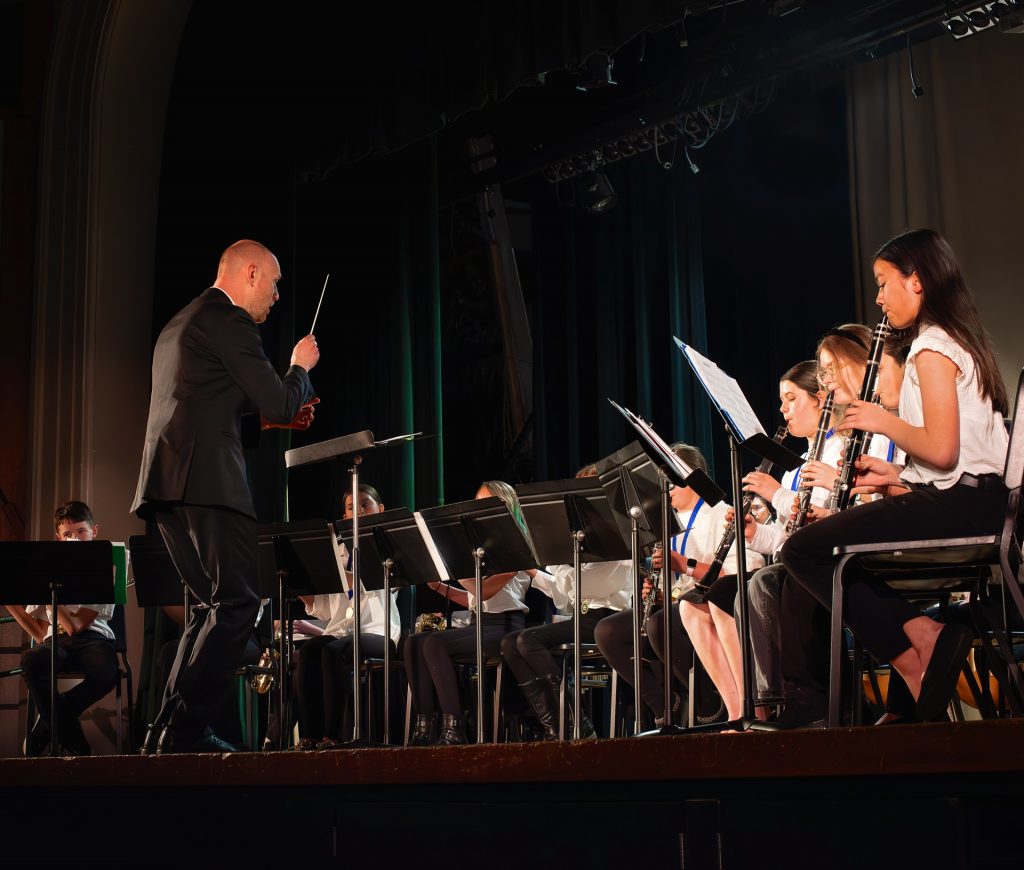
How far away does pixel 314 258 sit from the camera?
759cm

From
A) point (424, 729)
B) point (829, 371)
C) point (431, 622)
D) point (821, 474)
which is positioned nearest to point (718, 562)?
point (829, 371)

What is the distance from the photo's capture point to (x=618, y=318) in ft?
22.6

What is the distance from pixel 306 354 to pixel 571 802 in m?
2.04

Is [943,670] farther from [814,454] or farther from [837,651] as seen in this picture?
[814,454]

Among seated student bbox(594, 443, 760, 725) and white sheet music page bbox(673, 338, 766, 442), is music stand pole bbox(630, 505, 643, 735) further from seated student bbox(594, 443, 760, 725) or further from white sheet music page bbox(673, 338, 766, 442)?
white sheet music page bbox(673, 338, 766, 442)

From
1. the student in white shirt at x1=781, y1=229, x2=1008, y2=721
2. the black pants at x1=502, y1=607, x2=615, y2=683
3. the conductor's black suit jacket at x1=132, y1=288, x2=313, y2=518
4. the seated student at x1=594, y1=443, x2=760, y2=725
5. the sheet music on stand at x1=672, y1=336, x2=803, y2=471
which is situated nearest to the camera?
the student in white shirt at x1=781, y1=229, x2=1008, y2=721

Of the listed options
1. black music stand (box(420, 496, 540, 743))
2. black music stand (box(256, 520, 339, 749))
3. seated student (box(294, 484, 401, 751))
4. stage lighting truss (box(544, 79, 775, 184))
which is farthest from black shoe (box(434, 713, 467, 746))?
stage lighting truss (box(544, 79, 775, 184))

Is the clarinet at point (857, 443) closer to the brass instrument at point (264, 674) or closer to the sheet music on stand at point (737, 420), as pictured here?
the sheet music on stand at point (737, 420)

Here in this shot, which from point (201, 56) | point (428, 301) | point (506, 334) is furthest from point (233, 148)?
point (506, 334)

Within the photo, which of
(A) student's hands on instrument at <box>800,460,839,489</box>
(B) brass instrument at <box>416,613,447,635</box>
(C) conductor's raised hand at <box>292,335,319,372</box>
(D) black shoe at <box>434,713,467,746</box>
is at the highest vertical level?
(C) conductor's raised hand at <box>292,335,319,372</box>

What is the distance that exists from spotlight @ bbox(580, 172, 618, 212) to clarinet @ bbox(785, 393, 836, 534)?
341cm

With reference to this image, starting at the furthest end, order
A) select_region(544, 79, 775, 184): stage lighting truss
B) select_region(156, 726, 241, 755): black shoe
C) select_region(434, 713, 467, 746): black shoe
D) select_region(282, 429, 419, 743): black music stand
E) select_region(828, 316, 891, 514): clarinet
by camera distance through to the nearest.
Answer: select_region(544, 79, 775, 184): stage lighting truss → select_region(434, 713, 467, 746): black shoe → select_region(282, 429, 419, 743): black music stand → select_region(156, 726, 241, 755): black shoe → select_region(828, 316, 891, 514): clarinet

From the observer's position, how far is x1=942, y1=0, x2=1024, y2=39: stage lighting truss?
520cm

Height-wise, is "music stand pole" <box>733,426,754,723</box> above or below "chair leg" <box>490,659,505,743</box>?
above
